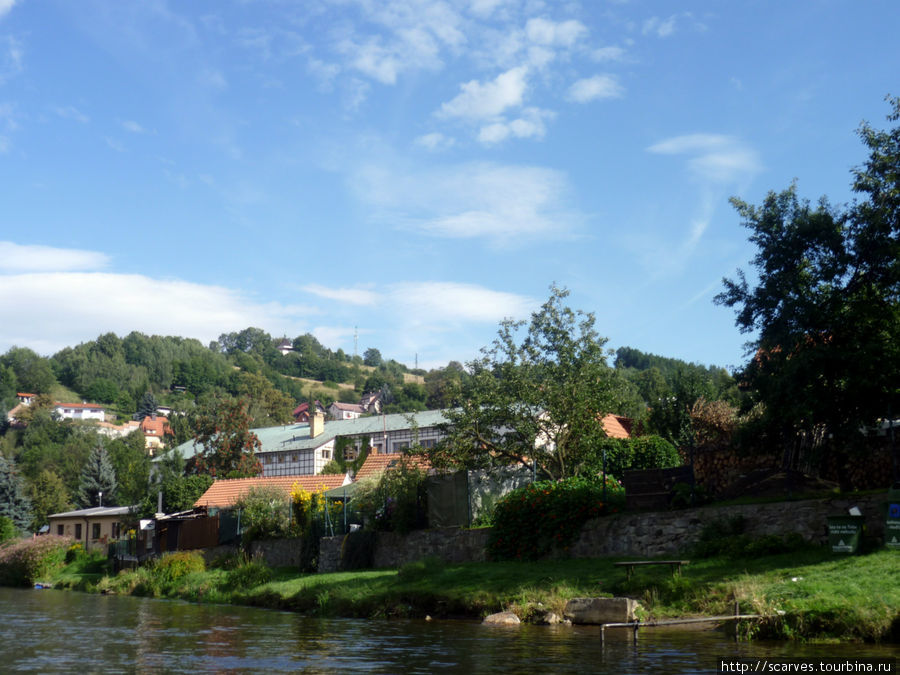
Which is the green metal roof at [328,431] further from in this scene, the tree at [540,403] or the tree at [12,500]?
the tree at [540,403]

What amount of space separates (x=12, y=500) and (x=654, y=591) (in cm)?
6854

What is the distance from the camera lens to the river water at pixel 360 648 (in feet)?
39.3

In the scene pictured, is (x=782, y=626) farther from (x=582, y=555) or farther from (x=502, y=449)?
(x=502, y=449)

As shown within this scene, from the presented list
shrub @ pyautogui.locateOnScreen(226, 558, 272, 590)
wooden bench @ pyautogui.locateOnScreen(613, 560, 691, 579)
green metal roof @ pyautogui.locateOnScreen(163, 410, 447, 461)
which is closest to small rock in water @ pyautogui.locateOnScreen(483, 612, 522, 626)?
wooden bench @ pyautogui.locateOnScreen(613, 560, 691, 579)

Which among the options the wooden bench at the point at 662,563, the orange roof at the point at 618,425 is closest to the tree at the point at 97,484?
the orange roof at the point at 618,425

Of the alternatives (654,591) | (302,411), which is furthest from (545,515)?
(302,411)

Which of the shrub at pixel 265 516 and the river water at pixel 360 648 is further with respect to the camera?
the shrub at pixel 265 516

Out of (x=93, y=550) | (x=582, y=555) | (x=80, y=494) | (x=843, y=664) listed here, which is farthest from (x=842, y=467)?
(x=80, y=494)

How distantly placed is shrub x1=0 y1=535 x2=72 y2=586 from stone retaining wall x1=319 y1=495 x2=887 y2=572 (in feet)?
91.8

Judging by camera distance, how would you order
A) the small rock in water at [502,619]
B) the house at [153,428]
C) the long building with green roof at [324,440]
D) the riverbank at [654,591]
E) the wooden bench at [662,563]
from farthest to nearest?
the house at [153,428], the long building with green roof at [324,440], the small rock in water at [502,619], the wooden bench at [662,563], the riverbank at [654,591]

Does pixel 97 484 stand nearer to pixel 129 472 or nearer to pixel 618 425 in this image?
pixel 129 472

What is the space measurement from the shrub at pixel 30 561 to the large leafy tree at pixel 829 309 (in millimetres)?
41914

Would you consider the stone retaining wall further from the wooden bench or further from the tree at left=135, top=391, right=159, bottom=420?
the tree at left=135, top=391, right=159, bottom=420

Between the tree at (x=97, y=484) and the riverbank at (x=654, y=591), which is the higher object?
the tree at (x=97, y=484)
